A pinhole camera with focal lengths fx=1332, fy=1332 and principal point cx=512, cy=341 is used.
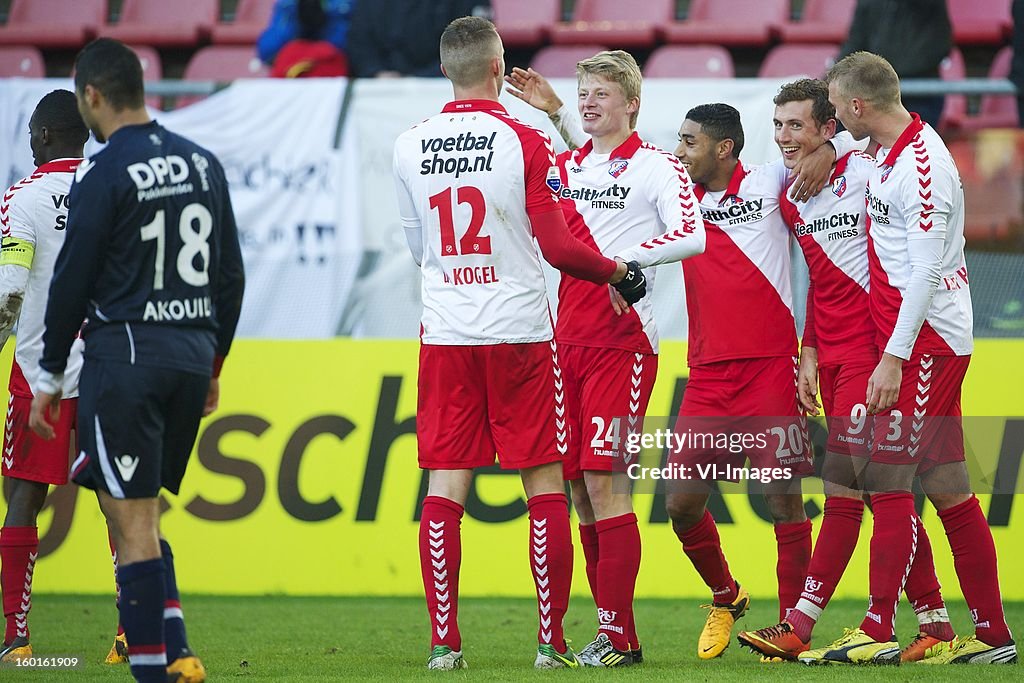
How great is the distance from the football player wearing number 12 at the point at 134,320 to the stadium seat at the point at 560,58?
8.00m

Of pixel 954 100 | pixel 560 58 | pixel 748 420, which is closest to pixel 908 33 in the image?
pixel 954 100

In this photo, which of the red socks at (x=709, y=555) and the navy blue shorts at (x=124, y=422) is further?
the red socks at (x=709, y=555)

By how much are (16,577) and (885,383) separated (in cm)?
407

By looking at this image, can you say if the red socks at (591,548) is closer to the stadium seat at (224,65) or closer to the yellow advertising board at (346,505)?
the yellow advertising board at (346,505)

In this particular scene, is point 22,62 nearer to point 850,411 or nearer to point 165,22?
point 165,22

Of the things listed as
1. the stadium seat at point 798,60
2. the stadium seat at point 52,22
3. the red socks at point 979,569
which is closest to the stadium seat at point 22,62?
the stadium seat at point 52,22

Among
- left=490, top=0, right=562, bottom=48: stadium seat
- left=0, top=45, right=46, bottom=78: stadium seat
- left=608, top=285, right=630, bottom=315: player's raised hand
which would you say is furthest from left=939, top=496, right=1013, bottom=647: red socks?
left=0, top=45, right=46, bottom=78: stadium seat

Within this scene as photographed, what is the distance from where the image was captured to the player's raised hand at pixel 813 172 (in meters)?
6.25

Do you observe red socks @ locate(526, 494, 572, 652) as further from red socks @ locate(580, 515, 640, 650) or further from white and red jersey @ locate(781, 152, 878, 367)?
white and red jersey @ locate(781, 152, 878, 367)

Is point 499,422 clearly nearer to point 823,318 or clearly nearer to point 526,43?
point 823,318

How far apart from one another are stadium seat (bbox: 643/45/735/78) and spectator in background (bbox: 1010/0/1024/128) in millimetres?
2612

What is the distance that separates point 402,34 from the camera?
11.6m

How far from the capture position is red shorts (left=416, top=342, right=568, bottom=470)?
225 inches

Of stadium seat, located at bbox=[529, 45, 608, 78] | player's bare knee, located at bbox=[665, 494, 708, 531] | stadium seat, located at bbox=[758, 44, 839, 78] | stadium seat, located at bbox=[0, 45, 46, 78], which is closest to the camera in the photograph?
player's bare knee, located at bbox=[665, 494, 708, 531]
